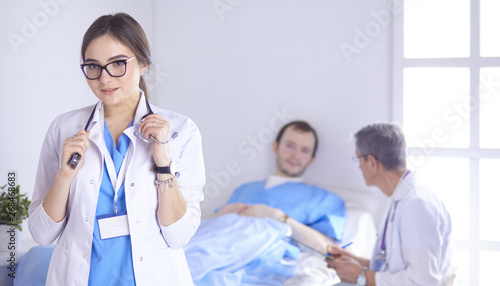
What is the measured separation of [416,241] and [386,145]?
0.58m

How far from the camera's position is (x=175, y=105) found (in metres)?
4.06

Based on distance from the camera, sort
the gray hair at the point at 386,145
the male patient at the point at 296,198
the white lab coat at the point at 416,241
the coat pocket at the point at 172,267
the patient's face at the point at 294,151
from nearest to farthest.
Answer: the coat pocket at the point at 172,267, the white lab coat at the point at 416,241, the gray hair at the point at 386,145, the male patient at the point at 296,198, the patient's face at the point at 294,151

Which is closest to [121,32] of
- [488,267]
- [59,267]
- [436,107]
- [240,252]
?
Answer: [59,267]

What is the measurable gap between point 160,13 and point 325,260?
7.07 feet

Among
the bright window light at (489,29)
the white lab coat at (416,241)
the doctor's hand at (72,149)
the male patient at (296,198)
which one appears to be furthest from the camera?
the bright window light at (489,29)

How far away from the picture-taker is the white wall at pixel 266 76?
3778 mm

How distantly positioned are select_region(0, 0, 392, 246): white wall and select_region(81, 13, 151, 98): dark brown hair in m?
2.02

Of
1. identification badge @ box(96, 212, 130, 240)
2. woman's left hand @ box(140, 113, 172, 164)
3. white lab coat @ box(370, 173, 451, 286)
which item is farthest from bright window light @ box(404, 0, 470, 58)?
identification badge @ box(96, 212, 130, 240)

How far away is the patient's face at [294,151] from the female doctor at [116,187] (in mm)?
2246

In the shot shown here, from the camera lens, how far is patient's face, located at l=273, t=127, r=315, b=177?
375 centimetres

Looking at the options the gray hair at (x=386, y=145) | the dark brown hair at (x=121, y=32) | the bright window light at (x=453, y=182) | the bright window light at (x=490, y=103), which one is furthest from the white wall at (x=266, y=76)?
the dark brown hair at (x=121, y=32)

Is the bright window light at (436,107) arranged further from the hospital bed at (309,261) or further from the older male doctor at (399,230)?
the older male doctor at (399,230)

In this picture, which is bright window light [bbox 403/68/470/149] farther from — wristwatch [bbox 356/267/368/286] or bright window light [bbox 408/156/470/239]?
wristwatch [bbox 356/267/368/286]

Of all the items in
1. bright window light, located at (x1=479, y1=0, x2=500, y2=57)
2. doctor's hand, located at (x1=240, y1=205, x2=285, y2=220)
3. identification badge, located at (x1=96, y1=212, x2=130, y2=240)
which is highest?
bright window light, located at (x1=479, y1=0, x2=500, y2=57)
